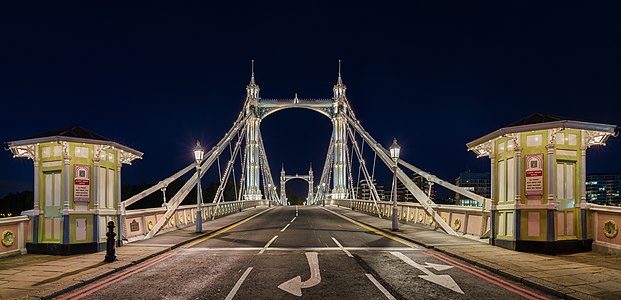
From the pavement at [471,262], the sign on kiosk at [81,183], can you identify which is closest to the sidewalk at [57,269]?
the pavement at [471,262]

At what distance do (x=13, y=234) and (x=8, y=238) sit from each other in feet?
0.68

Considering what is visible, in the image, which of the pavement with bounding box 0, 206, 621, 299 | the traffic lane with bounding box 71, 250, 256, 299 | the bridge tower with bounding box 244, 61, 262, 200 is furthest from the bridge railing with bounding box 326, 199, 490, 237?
the bridge tower with bounding box 244, 61, 262, 200

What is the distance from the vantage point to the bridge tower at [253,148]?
227ft

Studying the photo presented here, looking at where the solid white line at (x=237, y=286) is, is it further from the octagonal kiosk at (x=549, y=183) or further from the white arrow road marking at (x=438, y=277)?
the octagonal kiosk at (x=549, y=183)

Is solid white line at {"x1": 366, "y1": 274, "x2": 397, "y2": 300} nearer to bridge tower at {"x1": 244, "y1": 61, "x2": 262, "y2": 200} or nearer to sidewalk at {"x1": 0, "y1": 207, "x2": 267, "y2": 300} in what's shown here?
sidewalk at {"x1": 0, "y1": 207, "x2": 267, "y2": 300}

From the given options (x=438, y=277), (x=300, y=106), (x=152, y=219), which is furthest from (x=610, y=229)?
(x=300, y=106)

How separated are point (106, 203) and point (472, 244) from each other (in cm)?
1106

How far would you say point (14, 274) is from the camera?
1028 cm

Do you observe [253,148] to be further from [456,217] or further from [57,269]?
[57,269]

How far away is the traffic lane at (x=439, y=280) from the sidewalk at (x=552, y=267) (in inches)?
10.6

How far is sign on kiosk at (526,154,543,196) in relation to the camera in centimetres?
1349

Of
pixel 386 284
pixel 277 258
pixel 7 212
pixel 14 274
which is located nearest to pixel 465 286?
pixel 386 284

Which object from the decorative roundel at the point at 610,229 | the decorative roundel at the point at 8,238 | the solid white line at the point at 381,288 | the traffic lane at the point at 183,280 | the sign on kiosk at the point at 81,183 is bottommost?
the traffic lane at the point at 183,280

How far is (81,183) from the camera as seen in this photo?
1386cm
